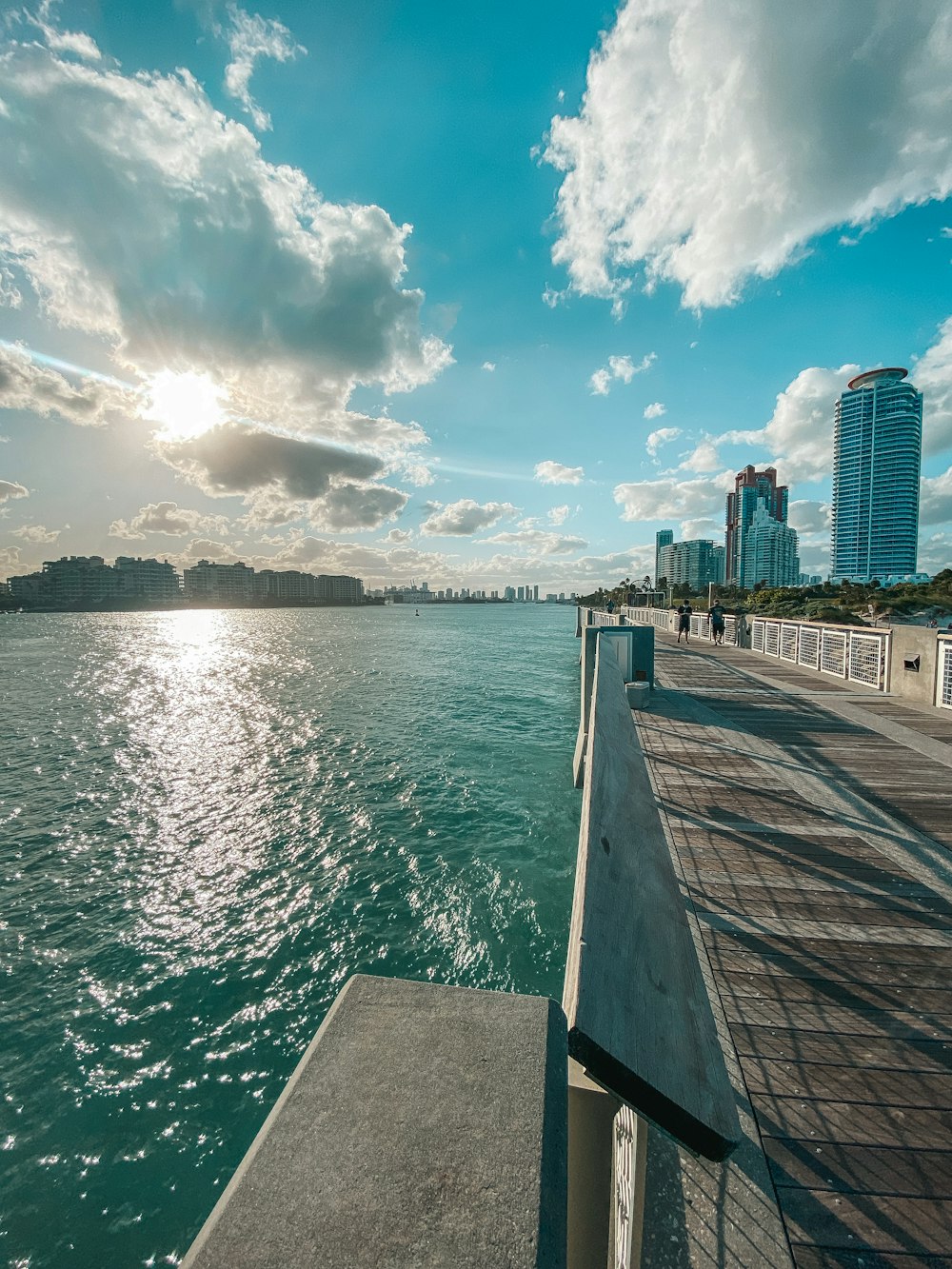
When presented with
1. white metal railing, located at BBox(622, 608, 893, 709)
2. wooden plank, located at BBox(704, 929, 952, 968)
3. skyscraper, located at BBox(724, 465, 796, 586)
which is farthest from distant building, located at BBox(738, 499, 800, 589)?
wooden plank, located at BBox(704, 929, 952, 968)

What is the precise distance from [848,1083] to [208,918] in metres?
8.79

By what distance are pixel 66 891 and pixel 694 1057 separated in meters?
11.7

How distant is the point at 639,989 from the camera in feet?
5.03

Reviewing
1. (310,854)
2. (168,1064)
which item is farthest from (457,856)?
(168,1064)

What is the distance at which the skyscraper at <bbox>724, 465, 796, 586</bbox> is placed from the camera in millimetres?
177125

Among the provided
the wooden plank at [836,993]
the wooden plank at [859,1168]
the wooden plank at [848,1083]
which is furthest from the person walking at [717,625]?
the wooden plank at [859,1168]

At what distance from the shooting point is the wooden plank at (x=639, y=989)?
1289 mm

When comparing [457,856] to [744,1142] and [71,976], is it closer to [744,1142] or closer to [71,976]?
[71,976]

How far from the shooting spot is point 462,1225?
0.96 m

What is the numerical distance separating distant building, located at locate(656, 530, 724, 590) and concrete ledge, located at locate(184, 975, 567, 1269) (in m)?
183

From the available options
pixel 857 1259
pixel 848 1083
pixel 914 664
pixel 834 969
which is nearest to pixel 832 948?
pixel 834 969

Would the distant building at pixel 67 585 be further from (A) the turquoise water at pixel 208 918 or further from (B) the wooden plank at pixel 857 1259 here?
(B) the wooden plank at pixel 857 1259

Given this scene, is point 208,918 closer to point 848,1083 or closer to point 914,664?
point 848,1083

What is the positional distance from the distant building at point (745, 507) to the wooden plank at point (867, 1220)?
19395 centimetres
